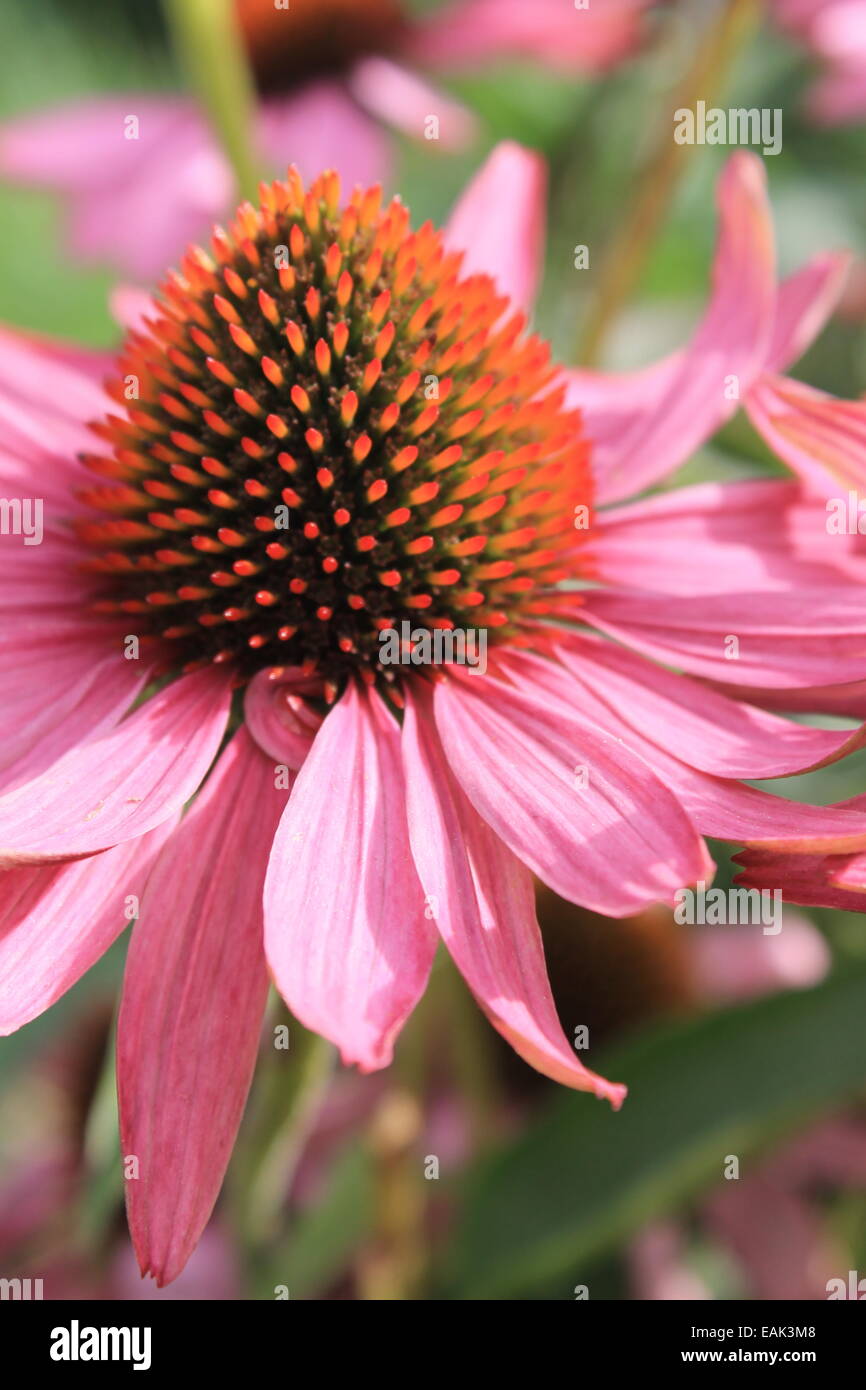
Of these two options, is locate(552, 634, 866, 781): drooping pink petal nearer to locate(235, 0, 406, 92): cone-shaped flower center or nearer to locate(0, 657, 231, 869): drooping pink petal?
locate(0, 657, 231, 869): drooping pink petal

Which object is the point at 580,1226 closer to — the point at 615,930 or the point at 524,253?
the point at 615,930

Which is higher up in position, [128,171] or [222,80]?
[128,171]

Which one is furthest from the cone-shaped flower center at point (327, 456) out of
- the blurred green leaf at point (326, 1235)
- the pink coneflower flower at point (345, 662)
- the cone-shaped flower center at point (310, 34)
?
the cone-shaped flower center at point (310, 34)

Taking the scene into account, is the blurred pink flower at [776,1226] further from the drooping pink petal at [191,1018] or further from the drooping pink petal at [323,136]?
the drooping pink petal at [323,136]

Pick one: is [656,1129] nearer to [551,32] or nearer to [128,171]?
[551,32]

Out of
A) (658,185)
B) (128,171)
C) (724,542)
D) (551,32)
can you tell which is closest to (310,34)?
(128,171)
